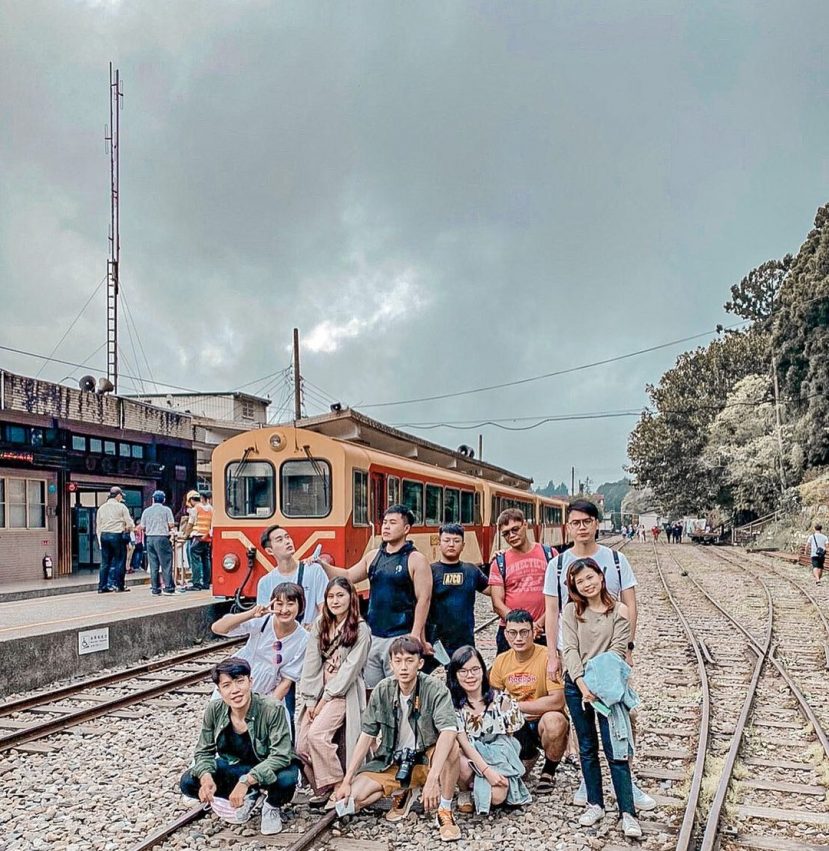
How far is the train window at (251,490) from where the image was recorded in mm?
11617

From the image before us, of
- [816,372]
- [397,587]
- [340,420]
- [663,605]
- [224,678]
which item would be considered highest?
[816,372]

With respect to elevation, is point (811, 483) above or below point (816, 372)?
below

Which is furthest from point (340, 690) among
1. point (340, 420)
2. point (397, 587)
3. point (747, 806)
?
point (340, 420)

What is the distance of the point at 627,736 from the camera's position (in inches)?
189

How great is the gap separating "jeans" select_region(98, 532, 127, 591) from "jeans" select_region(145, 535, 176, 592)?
43cm

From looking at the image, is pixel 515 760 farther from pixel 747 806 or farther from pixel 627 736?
pixel 747 806

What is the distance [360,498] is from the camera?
38.4 feet

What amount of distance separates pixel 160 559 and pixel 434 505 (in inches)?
183

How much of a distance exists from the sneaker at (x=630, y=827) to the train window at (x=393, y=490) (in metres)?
8.14

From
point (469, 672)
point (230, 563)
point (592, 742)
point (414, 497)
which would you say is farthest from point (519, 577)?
point (414, 497)

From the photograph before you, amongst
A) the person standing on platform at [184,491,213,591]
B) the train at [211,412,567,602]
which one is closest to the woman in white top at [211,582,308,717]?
the train at [211,412,567,602]

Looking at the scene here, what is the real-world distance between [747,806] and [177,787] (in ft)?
11.9

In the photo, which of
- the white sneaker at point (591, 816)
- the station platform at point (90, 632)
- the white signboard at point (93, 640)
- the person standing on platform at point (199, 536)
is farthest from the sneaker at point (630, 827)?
the person standing on platform at point (199, 536)

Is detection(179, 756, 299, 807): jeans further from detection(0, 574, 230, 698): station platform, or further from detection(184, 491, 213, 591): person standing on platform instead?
detection(184, 491, 213, 591): person standing on platform
